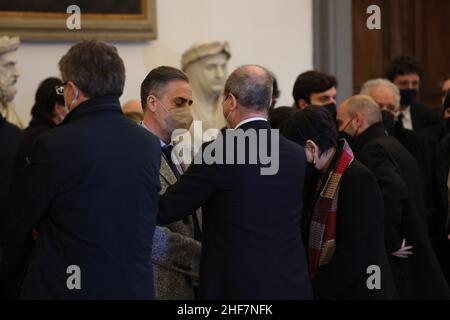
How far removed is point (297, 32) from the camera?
323 inches

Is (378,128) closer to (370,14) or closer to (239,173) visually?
(239,173)

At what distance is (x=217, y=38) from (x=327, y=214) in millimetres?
3858

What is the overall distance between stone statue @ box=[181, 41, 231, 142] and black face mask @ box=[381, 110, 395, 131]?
4.57 feet

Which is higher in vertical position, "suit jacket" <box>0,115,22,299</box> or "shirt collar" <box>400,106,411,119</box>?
"shirt collar" <box>400,106,411,119</box>

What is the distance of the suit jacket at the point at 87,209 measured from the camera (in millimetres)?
3301

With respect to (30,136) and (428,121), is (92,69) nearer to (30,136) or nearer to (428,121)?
(30,136)

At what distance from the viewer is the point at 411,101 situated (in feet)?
24.9

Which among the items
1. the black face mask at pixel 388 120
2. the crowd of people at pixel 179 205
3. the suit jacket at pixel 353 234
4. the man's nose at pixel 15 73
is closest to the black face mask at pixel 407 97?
the black face mask at pixel 388 120

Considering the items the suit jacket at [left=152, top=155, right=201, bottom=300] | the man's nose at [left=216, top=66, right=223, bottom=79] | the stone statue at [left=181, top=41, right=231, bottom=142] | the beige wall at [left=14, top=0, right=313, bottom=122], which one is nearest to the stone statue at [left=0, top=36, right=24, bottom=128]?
the beige wall at [left=14, top=0, right=313, bottom=122]

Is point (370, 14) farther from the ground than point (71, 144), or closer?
farther from the ground

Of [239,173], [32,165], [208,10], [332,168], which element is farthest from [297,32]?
[32,165]

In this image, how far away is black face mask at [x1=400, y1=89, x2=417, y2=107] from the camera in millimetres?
7594

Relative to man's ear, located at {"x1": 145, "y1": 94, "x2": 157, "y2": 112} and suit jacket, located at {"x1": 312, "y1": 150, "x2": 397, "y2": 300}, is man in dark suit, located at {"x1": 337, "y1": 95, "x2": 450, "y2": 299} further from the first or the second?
man's ear, located at {"x1": 145, "y1": 94, "x2": 157, "y2": 112}
